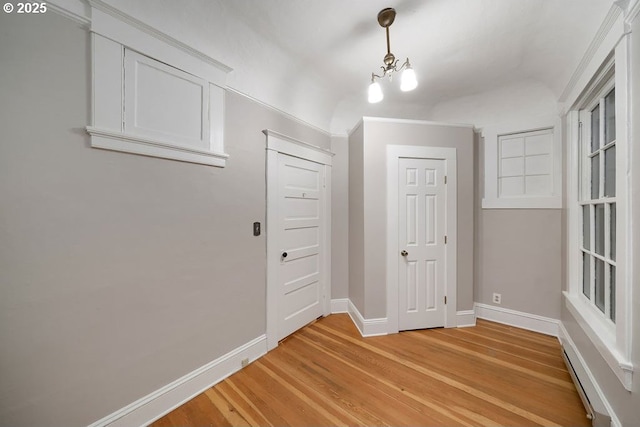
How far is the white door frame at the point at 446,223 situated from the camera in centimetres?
244

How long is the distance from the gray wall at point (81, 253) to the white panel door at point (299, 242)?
27.6 inches

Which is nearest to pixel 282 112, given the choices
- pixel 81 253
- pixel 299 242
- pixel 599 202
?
pixel 299 242

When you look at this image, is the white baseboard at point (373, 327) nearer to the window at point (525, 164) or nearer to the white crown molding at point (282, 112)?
the window at point (525, 164)

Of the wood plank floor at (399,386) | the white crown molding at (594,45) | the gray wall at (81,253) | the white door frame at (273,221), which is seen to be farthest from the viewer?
the white door frame at (273,221)

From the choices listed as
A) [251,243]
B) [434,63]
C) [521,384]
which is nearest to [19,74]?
[251,243]

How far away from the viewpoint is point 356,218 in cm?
270

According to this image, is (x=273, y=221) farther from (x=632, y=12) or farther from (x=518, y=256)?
(x=518, y=256)

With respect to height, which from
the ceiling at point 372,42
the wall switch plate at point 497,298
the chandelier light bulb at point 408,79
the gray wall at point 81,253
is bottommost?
the wall switch plate at point 497,298

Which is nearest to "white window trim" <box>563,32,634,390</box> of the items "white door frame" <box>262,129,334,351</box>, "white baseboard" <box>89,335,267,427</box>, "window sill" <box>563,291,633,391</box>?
"window sill" <box>563,291,633,391</box>

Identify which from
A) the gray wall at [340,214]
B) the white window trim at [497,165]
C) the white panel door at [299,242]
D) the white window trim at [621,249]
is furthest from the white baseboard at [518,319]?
the white panel door at [299,242]

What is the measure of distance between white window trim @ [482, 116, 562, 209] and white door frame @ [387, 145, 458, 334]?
1.80 feet

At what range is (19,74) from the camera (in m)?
1.01

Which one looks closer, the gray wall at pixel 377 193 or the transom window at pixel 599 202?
the transom window at pixel 599 202

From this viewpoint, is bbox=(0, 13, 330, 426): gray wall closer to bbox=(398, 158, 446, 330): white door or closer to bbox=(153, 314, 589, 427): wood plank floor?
bbox=(153, 314, 589, 427): wood plank floor
